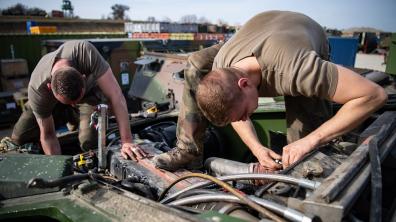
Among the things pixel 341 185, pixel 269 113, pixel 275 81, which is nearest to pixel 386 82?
pixel 269 113

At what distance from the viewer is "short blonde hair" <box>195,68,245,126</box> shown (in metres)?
1.71

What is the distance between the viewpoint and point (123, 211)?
52.3 inches

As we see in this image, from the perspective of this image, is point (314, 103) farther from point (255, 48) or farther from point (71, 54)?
point (71, 54)

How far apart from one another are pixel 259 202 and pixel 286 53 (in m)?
0.90

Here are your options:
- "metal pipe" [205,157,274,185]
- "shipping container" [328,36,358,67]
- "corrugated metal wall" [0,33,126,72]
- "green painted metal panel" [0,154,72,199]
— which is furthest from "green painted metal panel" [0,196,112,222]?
"corrugated metal wall" [0,33,126,72]

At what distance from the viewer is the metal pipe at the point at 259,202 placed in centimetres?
114

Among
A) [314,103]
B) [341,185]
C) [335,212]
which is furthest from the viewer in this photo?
[314,103]

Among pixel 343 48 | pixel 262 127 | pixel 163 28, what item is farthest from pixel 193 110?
pixel 163 28

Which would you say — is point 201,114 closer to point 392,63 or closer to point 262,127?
point 262,127

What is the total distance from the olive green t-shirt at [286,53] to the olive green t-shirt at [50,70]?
1384 millimetres

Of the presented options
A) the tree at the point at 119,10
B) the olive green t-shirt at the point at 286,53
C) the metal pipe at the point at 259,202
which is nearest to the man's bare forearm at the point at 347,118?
the olive green t-shirt at the point at 286,53

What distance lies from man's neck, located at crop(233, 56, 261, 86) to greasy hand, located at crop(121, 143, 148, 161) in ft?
3.23

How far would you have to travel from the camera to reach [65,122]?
13.1ft

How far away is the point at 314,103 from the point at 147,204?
1.55 metres
